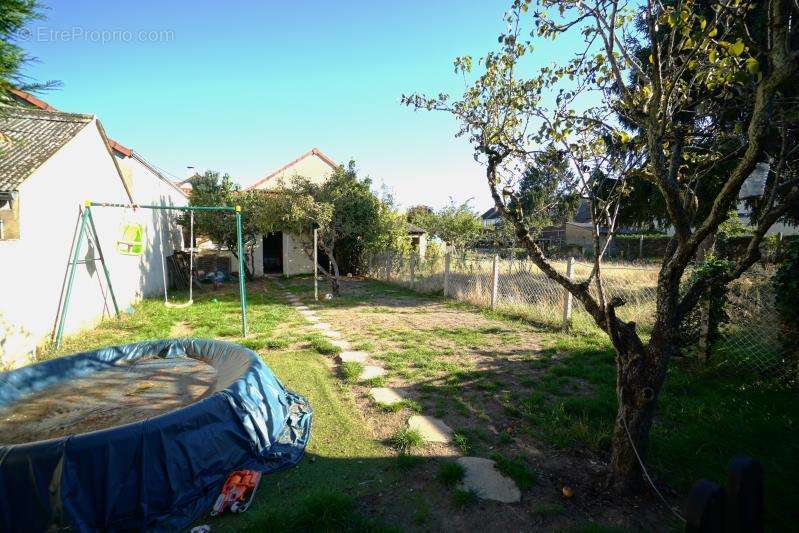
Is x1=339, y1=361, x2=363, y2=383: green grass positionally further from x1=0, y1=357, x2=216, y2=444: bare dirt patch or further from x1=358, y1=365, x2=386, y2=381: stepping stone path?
x1=0, y1=357, x2=216, y2=444: bare dirt patch

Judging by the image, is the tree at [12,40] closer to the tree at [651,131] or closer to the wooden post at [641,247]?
the tree at [651,131]

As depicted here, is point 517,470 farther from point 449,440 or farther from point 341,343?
point 341,343

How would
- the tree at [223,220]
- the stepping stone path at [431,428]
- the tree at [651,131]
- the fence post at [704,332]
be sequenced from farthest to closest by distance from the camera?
the tree at [223,220]
the fence post at [704,332]
the stepping stone path at [431,428]
the tree at [651,131]

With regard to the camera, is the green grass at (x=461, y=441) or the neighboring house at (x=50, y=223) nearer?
the green grass at (x=461, y=441)

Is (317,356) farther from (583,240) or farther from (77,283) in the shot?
(583,240)

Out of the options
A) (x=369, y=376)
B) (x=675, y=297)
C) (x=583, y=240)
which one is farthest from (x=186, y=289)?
(x=583, y=240)

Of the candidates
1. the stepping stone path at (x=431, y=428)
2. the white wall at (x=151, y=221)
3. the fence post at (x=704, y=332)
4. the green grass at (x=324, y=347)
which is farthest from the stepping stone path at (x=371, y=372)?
the white wall at (x=151, y=221)

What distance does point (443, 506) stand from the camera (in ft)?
8.79

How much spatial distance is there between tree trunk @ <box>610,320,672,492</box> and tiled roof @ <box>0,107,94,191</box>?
23.2 feet

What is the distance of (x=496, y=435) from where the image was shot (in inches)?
141

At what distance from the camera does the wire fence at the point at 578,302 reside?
4.95 m

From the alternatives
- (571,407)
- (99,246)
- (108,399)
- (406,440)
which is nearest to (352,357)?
(406,440)

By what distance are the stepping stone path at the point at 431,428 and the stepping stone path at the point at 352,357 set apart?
1.97 metres

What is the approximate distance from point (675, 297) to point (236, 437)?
332 cm
